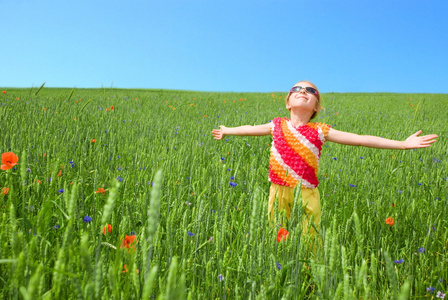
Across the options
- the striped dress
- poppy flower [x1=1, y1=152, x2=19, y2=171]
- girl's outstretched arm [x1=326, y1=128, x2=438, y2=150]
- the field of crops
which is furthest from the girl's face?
poppy flower [x1=1, y1=152, x2=19, y2=171]

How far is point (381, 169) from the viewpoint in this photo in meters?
3.99

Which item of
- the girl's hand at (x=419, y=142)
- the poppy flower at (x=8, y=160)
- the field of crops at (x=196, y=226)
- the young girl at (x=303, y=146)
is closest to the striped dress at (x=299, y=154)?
the young girl at (x=303, y=146)

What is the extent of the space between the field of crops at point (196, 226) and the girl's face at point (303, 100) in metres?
0.53

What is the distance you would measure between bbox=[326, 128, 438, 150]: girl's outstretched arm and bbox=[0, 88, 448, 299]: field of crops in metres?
0.45

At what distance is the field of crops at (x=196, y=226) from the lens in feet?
2.99

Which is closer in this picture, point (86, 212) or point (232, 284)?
point (232, 284)

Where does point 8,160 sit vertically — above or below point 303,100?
below

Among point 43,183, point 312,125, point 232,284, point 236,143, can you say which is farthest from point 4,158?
point 236,143

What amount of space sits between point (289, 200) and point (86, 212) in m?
1.43

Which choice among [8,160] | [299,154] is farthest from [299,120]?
[8,160]

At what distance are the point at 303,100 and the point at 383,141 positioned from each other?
633 mm

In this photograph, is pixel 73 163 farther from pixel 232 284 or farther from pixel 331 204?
pixel 331 204

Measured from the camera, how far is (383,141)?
7.55 ft

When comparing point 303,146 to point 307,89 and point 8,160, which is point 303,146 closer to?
point 307,89
